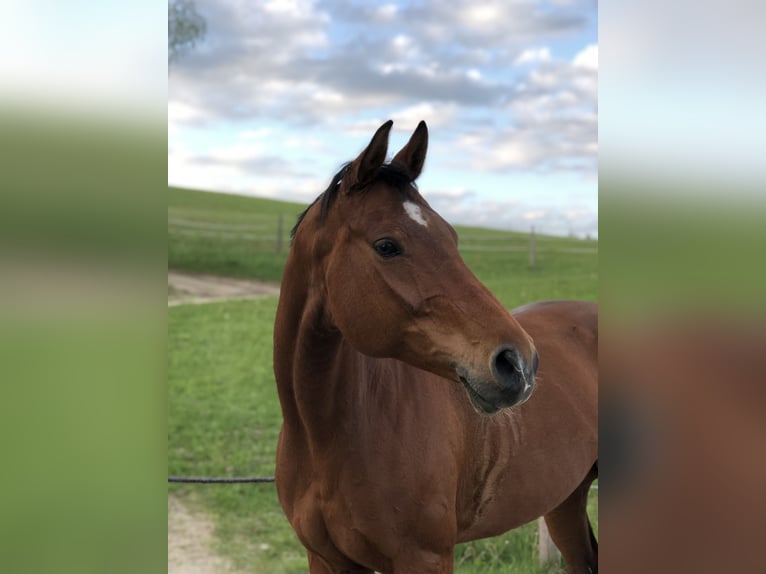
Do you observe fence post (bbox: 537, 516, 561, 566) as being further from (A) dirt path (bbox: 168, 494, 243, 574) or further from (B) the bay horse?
(A) dirt path (bbox: 168, 494, 243, 574)

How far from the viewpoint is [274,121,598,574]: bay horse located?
1593 mm

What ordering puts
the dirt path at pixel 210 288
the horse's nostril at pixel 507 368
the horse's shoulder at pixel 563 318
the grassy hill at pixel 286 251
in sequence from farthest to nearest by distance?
the grassy hill at pixel 286 251 < the dirt path at pixel 210 288 < the horse's shoulder at pixel 563 318 < the horse's nostril at pixel 507 368

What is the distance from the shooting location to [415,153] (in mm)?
1809

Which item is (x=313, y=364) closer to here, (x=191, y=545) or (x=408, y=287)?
(x=408, y=287)

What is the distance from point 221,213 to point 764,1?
66.5 feet

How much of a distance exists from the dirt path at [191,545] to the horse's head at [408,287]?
316cm

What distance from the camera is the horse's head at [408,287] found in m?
1.51

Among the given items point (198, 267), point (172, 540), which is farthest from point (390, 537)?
point (198, 267)

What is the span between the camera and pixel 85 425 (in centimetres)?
64

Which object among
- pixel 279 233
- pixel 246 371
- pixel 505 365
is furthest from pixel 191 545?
pixel 279 233

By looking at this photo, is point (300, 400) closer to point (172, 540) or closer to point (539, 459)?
point (539, 459)

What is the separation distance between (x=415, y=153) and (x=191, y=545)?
3.85 m

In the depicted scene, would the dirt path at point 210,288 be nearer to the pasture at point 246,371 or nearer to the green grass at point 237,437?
the pasture at point 246,371

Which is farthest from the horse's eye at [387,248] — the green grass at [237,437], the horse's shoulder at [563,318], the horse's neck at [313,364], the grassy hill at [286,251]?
the grassy hill at [286,251]
